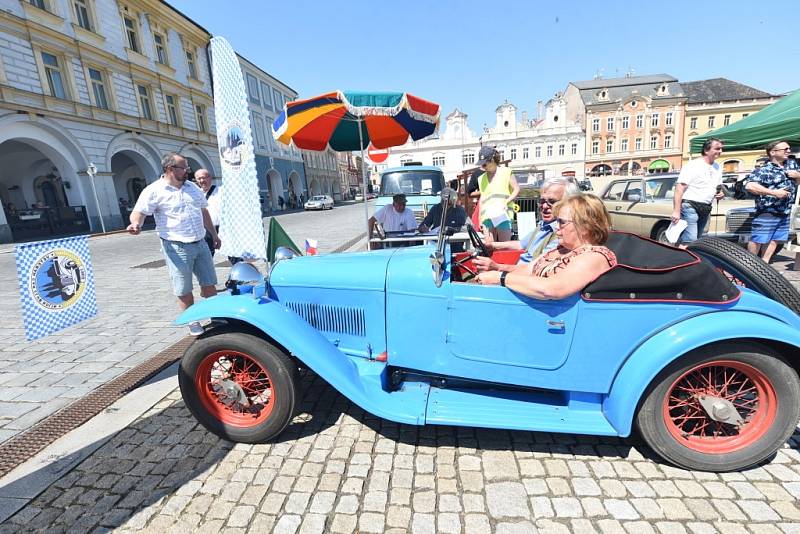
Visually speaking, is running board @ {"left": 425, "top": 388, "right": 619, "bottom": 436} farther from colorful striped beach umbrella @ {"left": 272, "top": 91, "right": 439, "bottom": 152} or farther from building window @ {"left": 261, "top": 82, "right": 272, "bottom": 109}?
building window @ {"left": 261, "top": 82, "right": 272, "bottom": 109}

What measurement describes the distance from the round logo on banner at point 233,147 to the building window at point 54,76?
56.5 ft

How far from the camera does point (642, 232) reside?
6668 mm

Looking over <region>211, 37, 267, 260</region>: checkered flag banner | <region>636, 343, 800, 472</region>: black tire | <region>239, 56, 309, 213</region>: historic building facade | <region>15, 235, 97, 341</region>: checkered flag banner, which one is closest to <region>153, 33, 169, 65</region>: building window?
<region>239, 56, 309, 213</region>: historic building facade

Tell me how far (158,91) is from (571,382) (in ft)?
A: 84.9

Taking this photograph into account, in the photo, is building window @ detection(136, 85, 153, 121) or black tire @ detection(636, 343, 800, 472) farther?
building window @ detection(136, 85, 153, 121)

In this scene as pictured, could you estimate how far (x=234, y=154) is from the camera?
4.43m

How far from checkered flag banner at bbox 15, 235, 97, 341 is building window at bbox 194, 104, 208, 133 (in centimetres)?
2519

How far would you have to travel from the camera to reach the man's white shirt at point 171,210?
3375 millimetres

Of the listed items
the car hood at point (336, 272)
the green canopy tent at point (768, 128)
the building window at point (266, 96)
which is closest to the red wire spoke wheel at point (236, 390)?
the car hood at point (336, 272)

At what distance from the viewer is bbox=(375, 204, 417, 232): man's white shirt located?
5.60m

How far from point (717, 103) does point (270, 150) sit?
176ft

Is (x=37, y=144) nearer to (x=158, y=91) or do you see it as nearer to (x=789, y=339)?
(x=158, y=91)

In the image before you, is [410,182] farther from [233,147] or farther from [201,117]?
[201,117]

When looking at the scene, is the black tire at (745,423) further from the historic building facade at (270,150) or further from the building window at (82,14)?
the historic building facade at (270,150)
